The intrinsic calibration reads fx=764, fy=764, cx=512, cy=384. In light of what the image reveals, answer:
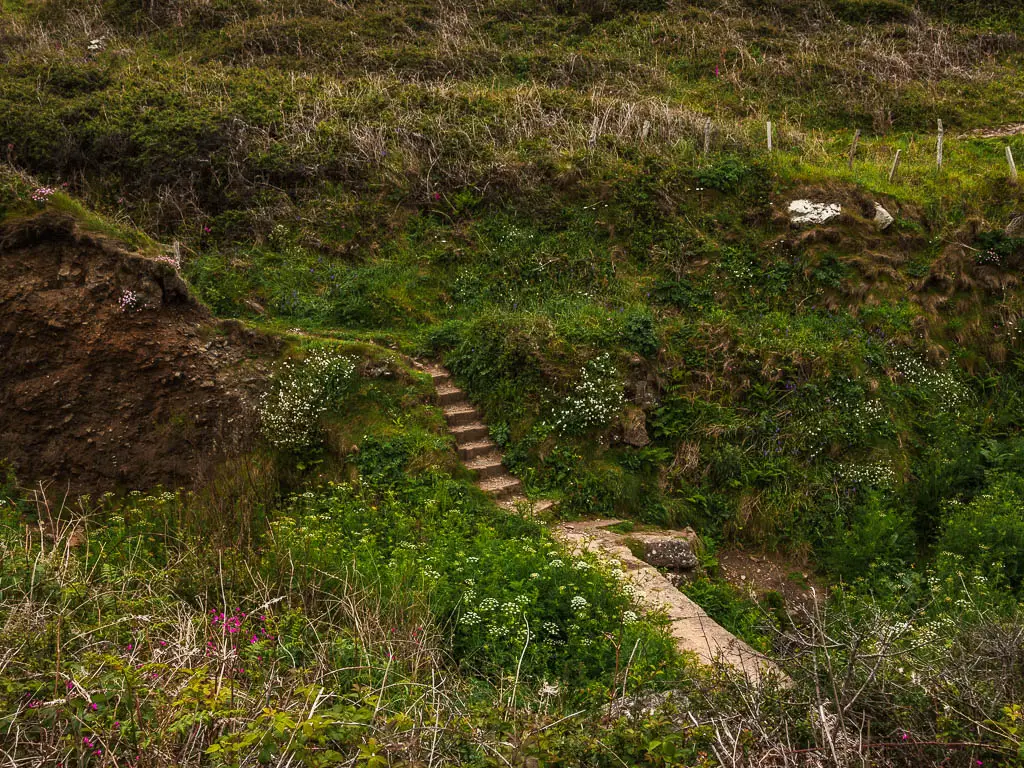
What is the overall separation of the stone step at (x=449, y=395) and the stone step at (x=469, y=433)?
1.33 feet

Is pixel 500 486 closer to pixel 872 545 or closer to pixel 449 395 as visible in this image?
pixel 449 395

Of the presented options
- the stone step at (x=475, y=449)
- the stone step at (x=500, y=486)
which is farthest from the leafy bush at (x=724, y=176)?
the stone step at (x=500, y=486)

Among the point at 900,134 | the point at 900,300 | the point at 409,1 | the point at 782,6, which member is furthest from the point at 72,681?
the point at 782,6

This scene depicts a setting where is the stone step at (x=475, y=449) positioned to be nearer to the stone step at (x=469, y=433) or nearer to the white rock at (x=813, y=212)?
the stone step at (x=469, y=433)

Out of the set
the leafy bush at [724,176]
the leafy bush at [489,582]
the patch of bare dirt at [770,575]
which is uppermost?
the leafy bush at [724,176]

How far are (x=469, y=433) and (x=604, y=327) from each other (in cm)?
228

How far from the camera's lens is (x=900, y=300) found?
1109cm

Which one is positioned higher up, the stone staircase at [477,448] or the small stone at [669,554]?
the stone staircase at [477,448]

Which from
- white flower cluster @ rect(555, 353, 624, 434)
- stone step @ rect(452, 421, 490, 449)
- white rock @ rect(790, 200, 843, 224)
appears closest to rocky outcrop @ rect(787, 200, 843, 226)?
white rock @ rect(790, 200, 843, 224)

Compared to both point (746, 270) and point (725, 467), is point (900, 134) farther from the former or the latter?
point (725, 467)

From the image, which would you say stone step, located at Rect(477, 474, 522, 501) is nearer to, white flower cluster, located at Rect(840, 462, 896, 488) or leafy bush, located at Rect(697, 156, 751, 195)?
white flower cluster, located at Rect(840, 462, 896, 488)

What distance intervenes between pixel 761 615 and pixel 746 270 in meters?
5.90

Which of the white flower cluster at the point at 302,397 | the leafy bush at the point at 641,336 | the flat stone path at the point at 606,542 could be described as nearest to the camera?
the flat stone path at the point at 606,542

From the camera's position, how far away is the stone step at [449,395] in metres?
9.59
